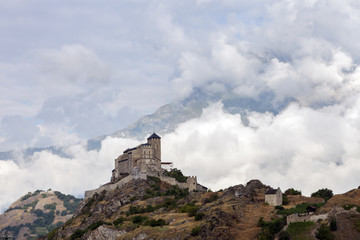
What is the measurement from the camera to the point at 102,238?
114375 mm

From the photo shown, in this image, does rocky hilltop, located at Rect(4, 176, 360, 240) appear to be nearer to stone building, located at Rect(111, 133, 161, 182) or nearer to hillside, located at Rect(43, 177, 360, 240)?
hillside, located at Rect(43, 177, 360, 240)

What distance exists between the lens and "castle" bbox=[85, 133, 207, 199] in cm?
16250

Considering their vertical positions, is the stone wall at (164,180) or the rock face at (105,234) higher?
the stone wall at (164,180)

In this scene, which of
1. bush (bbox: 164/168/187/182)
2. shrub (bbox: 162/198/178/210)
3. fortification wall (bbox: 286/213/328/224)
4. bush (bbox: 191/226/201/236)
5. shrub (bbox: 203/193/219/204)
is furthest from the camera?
bush (bbox: 164/168/187/182)

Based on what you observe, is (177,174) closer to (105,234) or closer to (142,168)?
(142,168)

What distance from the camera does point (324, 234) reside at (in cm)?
7675

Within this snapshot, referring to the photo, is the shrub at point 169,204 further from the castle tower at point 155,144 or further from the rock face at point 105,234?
the castle tower at point 155,144

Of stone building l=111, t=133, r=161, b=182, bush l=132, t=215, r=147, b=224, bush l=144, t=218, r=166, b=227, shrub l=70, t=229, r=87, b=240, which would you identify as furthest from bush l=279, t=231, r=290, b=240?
stone building l=111, t=133, r=161, b=182

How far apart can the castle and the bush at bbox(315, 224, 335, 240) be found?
8494cm

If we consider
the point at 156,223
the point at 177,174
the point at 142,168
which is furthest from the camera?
the point at 177,174

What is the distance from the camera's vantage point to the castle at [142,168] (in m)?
162

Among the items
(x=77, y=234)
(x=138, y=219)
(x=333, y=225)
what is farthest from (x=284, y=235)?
(x=77, y=234)

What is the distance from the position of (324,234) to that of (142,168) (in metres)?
93.2

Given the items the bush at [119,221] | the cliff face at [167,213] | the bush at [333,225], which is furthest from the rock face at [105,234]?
the bush at [333,225]
